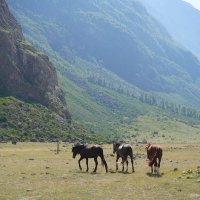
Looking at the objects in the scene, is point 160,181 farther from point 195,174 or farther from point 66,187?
point 66,187

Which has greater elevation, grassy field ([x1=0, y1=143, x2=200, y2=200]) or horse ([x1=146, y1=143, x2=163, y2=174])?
horse ([x1=146, y1=143, x2=163, y2=174])

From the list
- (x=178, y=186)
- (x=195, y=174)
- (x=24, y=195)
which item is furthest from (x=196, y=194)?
(x=24, y=195)

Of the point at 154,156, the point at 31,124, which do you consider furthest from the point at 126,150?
the point at 31,124

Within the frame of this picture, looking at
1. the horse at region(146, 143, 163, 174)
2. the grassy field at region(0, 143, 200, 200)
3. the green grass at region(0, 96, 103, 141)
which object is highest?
the green grass at region(0, 96, 103, 141)

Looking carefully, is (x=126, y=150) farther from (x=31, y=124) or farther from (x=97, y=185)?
(x=31, y=124)

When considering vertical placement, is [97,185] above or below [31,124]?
below

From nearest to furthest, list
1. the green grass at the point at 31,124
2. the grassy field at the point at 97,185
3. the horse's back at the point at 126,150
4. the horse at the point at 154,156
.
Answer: the grassy field at the point at 97,185 → the horse at the point at 154,156 → the horse's back at the point at 126,150 → the green grass at the point at 31,124

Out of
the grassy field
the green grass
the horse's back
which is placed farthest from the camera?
the green grass

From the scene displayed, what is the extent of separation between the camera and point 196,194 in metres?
32.9

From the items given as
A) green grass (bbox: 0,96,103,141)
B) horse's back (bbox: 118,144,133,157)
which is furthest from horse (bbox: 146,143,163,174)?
green grass (bbox: 0,96,103,141)

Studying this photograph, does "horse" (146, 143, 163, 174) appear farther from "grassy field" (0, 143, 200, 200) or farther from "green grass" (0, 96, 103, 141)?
"green grass" (0, 96, 103, 141)

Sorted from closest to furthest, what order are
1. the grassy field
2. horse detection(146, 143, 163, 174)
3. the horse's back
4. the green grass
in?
the grassy field < horse detection(146, 143, 163, 174) < the horse's back < the green grass

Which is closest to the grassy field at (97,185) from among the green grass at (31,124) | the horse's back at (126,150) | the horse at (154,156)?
the horse at (154,156)

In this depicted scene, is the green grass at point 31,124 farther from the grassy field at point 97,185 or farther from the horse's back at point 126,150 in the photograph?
the grassy field at point 97,185
